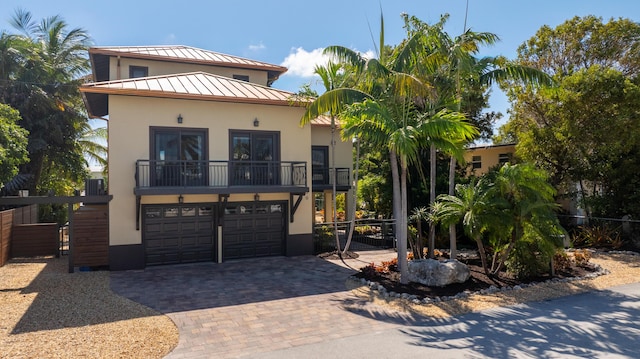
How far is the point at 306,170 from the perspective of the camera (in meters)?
15.5

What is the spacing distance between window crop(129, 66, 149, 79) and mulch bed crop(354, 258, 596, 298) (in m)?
14.8

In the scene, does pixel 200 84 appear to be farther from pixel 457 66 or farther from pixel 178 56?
pixel 457 66

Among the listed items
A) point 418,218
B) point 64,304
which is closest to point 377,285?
point 418,218

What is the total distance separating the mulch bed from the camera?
34.0 feet

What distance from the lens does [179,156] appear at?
547 inches

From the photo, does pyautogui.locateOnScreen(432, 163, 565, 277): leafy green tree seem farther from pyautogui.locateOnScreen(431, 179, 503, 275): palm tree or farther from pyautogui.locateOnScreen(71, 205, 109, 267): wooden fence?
pyautogui.locateOnScreen(71, 205, 109, 267): wooden fence

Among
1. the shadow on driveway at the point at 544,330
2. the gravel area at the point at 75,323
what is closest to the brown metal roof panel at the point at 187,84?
the gravel area at the point at 75,323

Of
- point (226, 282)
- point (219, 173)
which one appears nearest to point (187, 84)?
point (219, 173)

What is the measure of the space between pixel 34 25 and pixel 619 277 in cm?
2999

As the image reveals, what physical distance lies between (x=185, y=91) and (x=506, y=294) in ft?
38.3

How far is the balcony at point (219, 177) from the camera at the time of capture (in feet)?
43.4

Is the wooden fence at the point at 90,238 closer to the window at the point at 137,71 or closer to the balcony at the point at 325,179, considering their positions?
the window at the point at 137,71

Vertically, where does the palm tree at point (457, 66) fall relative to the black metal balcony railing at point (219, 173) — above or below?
above

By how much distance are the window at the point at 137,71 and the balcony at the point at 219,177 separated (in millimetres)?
8390
